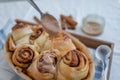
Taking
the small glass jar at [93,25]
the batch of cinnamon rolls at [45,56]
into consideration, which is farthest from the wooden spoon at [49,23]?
the small glass jar at [93,25]

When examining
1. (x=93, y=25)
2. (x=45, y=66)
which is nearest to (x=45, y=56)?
(x=45, y=66)

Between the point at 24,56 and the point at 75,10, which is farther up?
the point at 75,10

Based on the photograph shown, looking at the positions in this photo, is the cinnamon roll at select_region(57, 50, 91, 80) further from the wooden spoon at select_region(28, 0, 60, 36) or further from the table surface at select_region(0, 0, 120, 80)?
the table surface at select_region(0, 0, 120, 80)

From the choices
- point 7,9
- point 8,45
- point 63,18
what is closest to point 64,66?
point 8,45

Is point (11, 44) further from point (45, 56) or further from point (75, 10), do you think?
point (75, 10)

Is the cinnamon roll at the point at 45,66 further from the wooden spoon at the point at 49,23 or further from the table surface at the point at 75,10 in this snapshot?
the table surface at the point at 75,10
